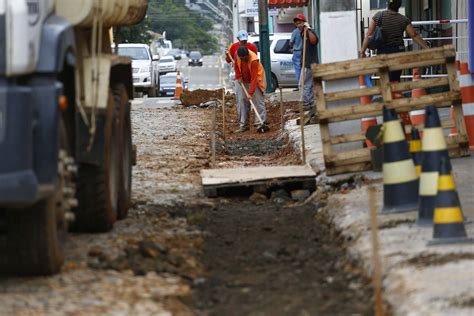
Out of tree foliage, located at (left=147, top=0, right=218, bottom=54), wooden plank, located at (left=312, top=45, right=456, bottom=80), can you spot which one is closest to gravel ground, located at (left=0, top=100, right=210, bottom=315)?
wooden plank, located at (left=312, top=45, right=456, bottom=80)

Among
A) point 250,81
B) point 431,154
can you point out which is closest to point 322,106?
point 431,154

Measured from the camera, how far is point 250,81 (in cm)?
2188

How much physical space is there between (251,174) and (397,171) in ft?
12.7

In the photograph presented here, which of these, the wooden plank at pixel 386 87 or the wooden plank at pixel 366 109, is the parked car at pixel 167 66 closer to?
the wooden plank at pixel 366 109

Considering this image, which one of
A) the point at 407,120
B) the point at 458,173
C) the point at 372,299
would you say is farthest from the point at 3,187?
the point at 407,120

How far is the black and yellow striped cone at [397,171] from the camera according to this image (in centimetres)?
955

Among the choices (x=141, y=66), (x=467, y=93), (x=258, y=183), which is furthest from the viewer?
(x=141, y=66)

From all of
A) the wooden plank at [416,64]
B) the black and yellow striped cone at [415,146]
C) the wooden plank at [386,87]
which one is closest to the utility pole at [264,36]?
the wooden plank at [416,64]

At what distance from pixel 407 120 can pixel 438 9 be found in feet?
36.9

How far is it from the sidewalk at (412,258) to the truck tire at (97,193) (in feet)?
6.12

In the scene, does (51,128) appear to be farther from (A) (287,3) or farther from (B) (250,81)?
(A) (287,3)

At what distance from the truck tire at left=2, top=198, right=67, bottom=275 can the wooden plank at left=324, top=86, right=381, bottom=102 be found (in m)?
4.95

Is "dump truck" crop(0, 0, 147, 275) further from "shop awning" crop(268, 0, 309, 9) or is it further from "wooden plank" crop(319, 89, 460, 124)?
"shop awning" crop(268, 0, 309, 9)

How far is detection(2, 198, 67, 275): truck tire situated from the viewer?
7793 millimetres
